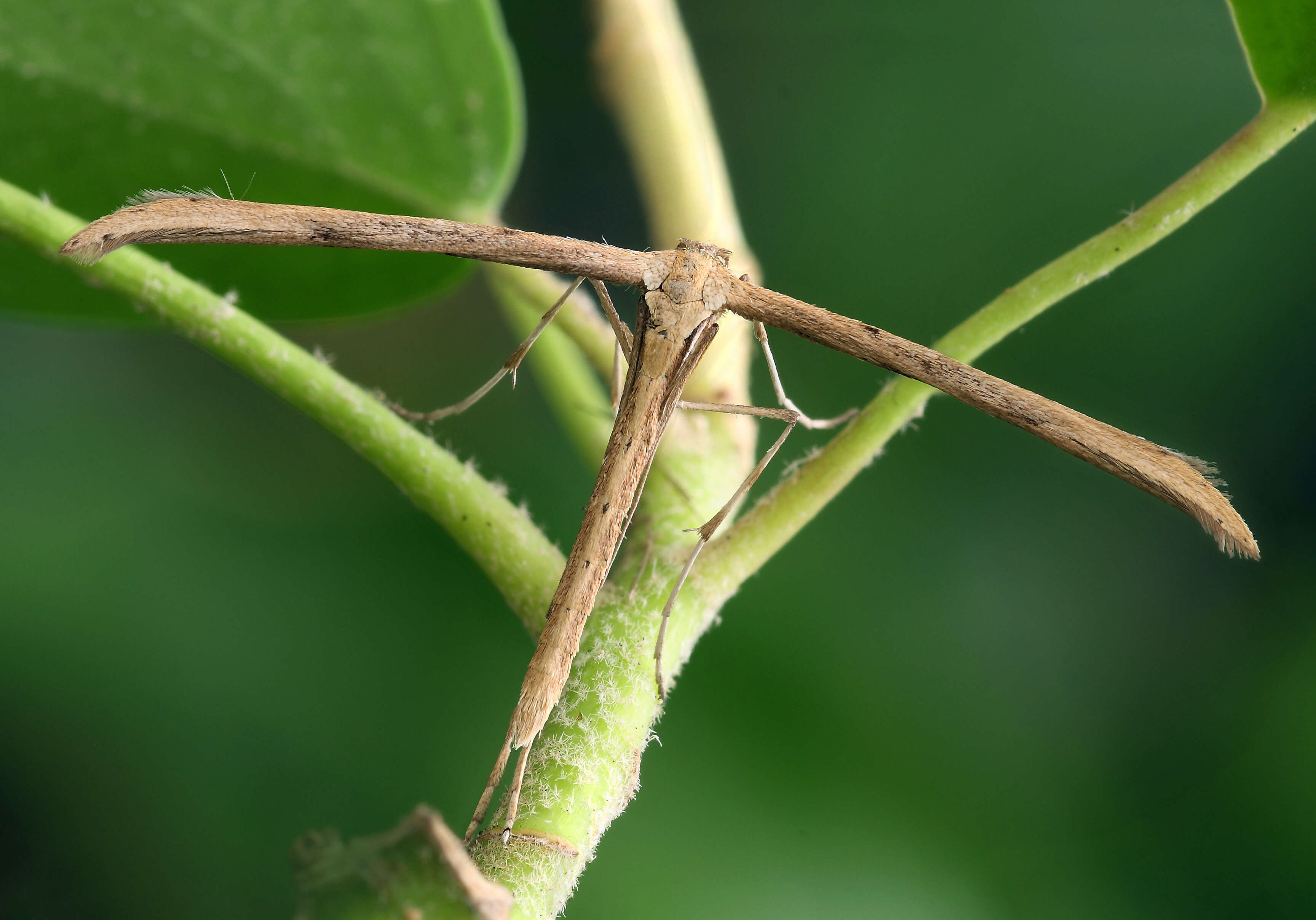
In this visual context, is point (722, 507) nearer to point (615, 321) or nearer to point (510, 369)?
point (615, 321)

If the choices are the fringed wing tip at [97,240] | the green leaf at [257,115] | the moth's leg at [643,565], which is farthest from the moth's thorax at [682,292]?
the fringed wing tip at [97,240]

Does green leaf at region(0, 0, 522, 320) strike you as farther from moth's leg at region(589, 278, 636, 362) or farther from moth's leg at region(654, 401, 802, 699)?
moth's leg at region(654, 401, 802, 699)

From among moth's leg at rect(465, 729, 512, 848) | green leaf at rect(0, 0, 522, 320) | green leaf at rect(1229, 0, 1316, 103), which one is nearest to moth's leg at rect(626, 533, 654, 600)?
moth's leg at rect(465, 729, 512, 848)

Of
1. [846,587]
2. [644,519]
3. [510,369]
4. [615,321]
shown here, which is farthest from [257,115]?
[846,587]

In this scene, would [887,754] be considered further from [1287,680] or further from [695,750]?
[1287,680]

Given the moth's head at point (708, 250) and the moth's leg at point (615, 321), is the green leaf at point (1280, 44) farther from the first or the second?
the moth's leg at point (615, 321)

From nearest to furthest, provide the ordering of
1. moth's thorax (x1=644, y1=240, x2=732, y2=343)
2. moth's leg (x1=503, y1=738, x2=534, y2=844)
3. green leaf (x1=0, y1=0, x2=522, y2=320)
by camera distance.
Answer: moth's leg (x1=503, y1=738, x2=534, y2=844)
moth's thorax (x1=644, y1=240, x2=732, y2=343)
green leaf (x1=0, y1=0, x2=522, y2=320)
